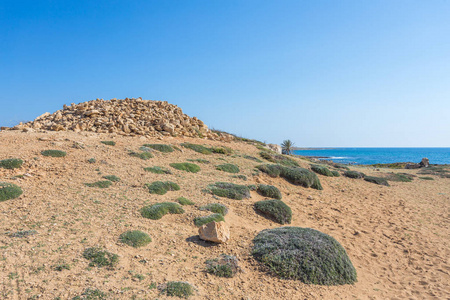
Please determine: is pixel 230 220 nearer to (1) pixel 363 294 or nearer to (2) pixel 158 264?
(2) pixel 158 264

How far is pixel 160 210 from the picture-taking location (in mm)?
8258

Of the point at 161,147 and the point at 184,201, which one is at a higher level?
the point at 161,147

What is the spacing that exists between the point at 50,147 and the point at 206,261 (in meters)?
9.98

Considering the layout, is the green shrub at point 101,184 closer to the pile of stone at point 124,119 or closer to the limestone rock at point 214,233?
the limestone rock at point 214,233

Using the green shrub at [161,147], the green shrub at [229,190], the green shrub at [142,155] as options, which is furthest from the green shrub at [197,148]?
the green shrub at [229,190]

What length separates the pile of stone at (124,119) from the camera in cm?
1728

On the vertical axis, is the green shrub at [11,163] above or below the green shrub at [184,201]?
above

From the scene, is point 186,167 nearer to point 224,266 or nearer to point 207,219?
point 207,219

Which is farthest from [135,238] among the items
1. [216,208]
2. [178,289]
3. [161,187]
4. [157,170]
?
[157,170]

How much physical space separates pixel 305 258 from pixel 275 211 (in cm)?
358

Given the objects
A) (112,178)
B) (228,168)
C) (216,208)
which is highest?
(228,168)

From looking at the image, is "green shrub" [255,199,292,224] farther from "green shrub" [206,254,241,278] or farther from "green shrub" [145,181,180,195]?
"green shrub" [206,254,241,278]

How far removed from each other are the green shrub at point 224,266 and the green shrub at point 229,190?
453 cm

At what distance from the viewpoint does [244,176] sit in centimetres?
1402
